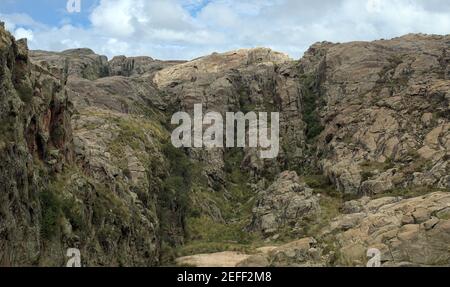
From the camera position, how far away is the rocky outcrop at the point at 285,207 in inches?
2479

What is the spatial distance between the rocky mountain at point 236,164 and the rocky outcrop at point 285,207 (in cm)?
22

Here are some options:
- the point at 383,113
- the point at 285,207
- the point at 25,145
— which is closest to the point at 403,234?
the point at 25,145

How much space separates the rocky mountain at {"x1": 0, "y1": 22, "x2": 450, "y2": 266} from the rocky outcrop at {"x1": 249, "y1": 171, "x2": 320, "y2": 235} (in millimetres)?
217

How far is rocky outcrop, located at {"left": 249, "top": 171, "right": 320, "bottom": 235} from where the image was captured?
63.0 m

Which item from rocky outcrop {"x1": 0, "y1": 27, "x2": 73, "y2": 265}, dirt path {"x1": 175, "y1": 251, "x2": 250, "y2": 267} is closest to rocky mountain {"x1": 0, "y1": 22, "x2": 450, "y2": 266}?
rocky outcrop {"x1": 0, "y1": 27, "x2": 73, "y2": 265}

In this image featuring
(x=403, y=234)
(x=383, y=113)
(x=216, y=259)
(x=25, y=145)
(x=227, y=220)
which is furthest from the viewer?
(x=383, y=113)

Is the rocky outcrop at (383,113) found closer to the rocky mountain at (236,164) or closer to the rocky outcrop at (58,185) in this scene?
the rocky mountain at (236,164)

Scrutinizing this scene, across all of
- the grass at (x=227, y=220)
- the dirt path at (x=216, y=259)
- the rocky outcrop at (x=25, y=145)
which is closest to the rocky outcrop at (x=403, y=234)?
the dirt path at (x=216, y=259)

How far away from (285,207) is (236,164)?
1223 inches

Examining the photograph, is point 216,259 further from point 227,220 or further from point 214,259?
point 227,220

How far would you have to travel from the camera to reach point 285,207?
2584 inches

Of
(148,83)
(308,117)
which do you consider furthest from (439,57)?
(148,83)

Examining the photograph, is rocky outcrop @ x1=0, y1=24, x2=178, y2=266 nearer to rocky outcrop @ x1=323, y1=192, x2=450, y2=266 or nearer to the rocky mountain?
the rocky mountain
